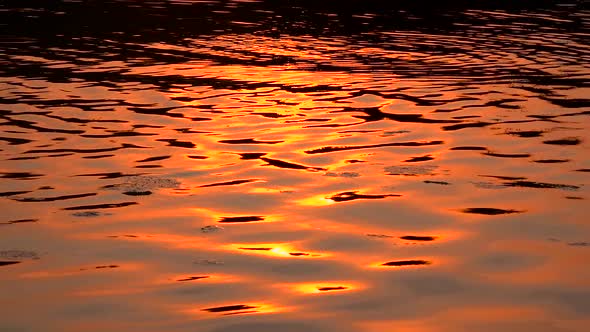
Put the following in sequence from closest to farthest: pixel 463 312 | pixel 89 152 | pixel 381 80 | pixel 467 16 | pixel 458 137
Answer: pixel 463 312, pixel 89 152, pixel 458 137, pixel 381 80, pixel 467 16

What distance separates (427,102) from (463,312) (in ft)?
21.7

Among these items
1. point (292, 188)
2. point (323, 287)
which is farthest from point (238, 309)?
point (292, 188)

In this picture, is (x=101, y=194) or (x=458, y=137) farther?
(x=458, y=137)

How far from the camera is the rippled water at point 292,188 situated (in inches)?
206

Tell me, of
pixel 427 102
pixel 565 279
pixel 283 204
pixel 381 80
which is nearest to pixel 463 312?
pixel 565 279

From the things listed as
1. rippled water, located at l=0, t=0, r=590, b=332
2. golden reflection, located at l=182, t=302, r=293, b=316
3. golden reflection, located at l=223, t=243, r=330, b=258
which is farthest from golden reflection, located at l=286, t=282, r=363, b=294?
golden reflection, located at l=223, t=243, r=330, b=258

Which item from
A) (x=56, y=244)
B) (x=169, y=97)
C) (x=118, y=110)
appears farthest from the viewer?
(x=169, y=97)

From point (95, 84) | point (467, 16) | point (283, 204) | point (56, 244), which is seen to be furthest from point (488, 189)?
point (467, 16)

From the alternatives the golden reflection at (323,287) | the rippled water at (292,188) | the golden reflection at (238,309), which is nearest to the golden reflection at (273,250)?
the rippled water at (292,188)

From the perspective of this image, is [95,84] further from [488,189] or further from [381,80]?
[488,189]

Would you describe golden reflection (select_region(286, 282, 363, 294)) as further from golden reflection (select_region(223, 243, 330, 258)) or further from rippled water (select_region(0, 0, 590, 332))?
golden reflection (select_region(223, 243, 330, 258))

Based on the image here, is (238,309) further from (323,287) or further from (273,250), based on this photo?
(273,250)

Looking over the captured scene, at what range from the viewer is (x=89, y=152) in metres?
A: 8.81

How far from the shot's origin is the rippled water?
5.22 metres
